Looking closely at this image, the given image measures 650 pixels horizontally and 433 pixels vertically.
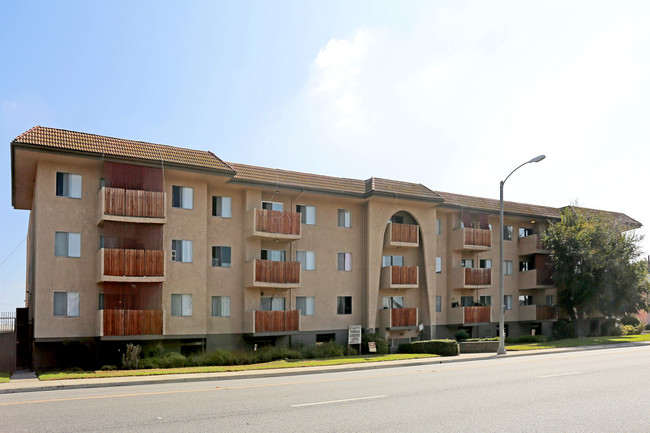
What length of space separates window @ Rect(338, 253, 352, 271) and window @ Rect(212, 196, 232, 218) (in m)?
7.57

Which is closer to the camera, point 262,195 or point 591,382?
point 591,382

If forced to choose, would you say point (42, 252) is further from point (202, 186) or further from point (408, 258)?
point (408, 258)

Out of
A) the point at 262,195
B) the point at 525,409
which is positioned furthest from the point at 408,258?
the point at 525,409

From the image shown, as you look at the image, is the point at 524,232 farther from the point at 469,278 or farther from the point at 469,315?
the point at 469,315

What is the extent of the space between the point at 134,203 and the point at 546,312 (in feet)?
103

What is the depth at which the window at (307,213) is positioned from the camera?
3378cm

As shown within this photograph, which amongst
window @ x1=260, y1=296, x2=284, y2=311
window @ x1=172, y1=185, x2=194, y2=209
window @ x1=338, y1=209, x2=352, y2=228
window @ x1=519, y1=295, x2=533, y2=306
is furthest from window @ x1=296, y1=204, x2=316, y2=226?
window @ x1=519, y1=295, x2=533, y2=306

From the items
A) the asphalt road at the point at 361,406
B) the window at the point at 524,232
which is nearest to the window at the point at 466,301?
the window at the point at 524,232

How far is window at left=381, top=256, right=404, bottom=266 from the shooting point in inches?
1452

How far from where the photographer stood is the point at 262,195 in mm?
32312

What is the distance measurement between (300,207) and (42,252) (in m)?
13.9

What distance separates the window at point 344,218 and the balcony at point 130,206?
11766 mm

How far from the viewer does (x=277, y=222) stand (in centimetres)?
3120

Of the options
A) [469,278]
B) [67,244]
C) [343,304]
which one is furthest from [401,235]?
[67,244]
